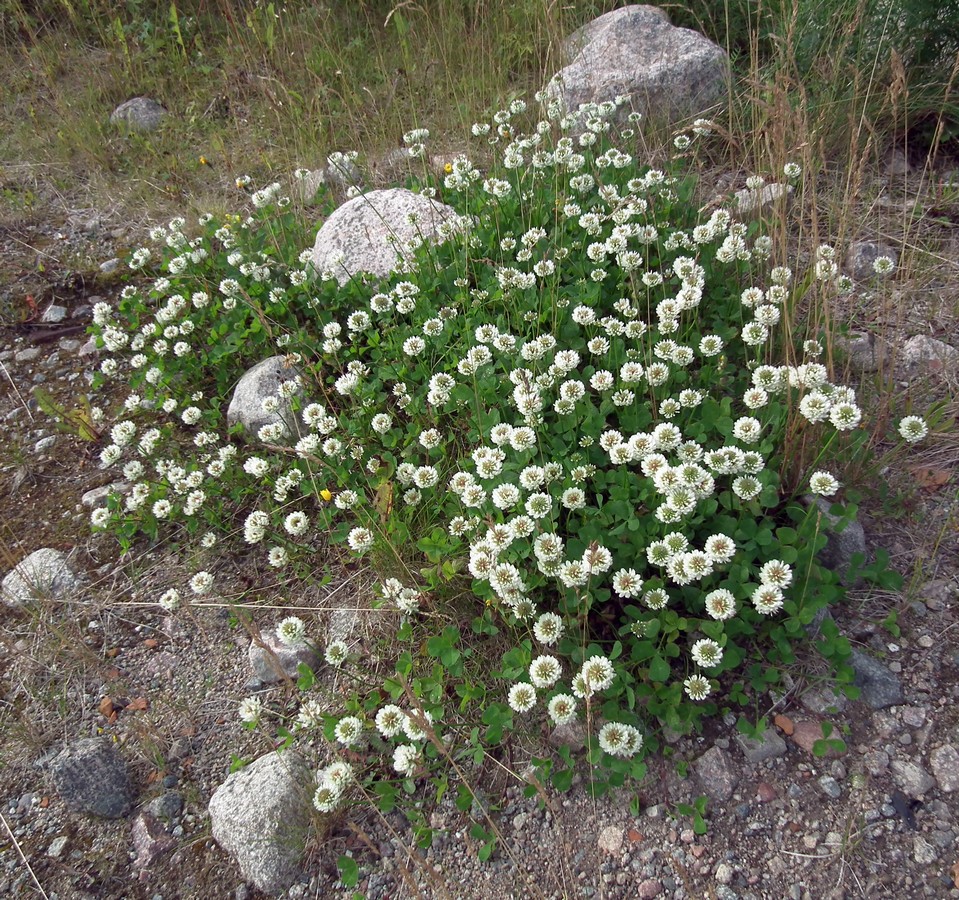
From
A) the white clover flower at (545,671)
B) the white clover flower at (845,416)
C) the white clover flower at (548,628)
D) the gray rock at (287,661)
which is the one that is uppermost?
the white clover flower at (845,416)

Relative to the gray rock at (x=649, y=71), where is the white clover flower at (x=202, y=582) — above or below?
below

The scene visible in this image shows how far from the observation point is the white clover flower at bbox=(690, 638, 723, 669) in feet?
7.65

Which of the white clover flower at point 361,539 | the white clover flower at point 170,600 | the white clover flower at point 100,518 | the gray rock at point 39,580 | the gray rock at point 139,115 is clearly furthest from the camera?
the gray rock at point 139,115

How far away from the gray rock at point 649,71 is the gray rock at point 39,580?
4.07 metres

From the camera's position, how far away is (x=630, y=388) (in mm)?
3023

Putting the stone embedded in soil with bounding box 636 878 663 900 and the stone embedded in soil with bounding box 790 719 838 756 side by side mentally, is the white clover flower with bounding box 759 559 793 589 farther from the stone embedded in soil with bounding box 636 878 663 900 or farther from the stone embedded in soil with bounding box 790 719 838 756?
the stone embedded in soil with bounding box 636 878 663 900

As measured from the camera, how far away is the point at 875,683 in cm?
247

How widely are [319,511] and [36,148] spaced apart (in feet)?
16.8

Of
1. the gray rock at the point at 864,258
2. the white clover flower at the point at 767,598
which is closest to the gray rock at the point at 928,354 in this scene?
the gray rock at the point at 864,258

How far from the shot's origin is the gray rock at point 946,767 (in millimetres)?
2232

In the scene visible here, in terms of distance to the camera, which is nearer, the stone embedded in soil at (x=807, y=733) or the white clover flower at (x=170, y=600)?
the stone embedded in soil at (x=807, y=733)

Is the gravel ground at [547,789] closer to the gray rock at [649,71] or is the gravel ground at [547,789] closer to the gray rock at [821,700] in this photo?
the gray rock at [821,700]

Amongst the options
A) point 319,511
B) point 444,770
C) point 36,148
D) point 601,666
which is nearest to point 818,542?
point 601,666

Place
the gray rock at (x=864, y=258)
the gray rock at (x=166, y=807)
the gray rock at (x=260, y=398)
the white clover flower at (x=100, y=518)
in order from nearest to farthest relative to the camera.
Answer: the gray rock at (x=166, y=807) < the white clover flower at (x=100, y=518) < the gray rock at (x=260, y=398) < the gray rock at (x=864, y=258)
